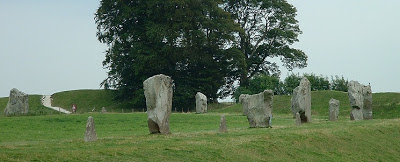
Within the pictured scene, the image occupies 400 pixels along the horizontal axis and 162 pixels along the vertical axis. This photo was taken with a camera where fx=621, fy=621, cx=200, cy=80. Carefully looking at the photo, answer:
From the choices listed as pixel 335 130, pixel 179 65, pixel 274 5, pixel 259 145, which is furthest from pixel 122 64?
pixel 259 145

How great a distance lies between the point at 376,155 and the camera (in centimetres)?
2938

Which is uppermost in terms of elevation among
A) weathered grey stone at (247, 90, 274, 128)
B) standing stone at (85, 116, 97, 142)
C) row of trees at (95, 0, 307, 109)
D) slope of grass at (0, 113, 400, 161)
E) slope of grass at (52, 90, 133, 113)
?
row of trees at (95, 0, 307, 109)

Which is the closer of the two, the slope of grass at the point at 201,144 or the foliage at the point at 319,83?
the slope of grass at the point at 201,144

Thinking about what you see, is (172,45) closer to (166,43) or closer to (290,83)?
(166,43)

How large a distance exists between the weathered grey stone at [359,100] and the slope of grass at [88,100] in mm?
30342

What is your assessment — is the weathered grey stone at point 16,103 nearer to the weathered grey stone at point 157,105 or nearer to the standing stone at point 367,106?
the weathered grey stone at point 157,105

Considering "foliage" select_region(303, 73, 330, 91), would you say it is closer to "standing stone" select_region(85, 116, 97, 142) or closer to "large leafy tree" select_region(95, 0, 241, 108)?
"large leafy tree" select_region(95, 0, 241, 108)

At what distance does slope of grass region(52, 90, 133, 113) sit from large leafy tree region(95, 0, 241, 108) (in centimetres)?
212

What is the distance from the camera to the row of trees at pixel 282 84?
7244 centimetres

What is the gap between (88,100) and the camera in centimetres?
7562

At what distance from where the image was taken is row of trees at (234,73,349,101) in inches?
2852

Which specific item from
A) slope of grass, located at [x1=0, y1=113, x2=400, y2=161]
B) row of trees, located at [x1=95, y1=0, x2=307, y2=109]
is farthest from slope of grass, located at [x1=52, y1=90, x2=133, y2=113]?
slope of grass, located at [x1=0, y1=113, x2=400, y2=161]

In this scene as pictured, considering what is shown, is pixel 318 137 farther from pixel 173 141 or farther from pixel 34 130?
pixel 34 130

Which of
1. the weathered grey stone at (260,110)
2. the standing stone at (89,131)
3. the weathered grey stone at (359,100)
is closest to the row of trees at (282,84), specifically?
the weathered grey stone at (359,100)
